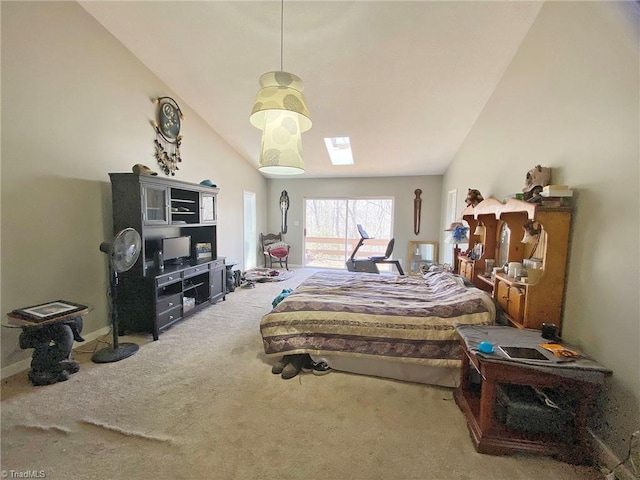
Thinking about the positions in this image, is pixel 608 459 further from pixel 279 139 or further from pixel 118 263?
pixel 118 263

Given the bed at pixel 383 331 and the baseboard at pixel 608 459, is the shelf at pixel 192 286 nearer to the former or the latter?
the bed at pixel 383 331

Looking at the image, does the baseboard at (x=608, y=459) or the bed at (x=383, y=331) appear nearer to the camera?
the baseboard at (x=608, y=459)

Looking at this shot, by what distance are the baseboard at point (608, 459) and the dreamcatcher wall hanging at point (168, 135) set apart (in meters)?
4.95

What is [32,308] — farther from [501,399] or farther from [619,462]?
[619,462]

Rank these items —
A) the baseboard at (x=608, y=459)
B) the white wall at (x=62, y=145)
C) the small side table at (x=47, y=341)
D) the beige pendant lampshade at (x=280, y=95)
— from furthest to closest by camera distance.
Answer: the white wall at (x=62, y=145) → the small side table at (x=47, y=341) → the beige pendant lampshade at (x=280, y=95) → the baseboard at (x=608, y=459)

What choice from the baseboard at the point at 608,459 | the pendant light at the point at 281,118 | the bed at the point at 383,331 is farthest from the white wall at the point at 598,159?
the pendant light at the point at 281,118

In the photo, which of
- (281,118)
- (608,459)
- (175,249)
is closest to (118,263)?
(175,249)

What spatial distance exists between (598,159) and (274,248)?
6101 millimetres

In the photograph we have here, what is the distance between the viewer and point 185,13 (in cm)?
284

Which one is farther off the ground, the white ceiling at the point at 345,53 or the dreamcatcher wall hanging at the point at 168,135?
the white ceiling at the point at 345,53

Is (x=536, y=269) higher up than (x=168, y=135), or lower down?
lower down

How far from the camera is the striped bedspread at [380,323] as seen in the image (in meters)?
2.24

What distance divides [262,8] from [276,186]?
4.98 meters

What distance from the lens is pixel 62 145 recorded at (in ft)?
8.85
